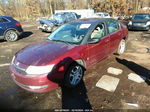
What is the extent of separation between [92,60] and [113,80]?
2.63ft

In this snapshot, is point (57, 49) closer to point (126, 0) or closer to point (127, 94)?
point (127, 94)

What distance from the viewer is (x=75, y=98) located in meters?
3.18

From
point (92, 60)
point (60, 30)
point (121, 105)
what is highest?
point (60, 30)

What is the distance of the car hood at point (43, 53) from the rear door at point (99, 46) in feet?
2.39

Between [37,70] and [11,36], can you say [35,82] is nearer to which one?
[37,70]

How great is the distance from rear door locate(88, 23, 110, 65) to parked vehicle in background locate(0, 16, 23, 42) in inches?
262

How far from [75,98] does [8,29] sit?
746 cm

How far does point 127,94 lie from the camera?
10.8 ft

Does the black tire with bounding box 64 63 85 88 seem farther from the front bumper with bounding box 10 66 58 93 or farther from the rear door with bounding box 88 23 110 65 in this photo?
the rear door with bounding box 88 23 110 65

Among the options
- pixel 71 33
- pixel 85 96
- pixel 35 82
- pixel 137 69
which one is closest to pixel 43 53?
pixel 35 82

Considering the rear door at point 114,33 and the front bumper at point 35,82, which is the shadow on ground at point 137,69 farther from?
the front bumper at point 35,82

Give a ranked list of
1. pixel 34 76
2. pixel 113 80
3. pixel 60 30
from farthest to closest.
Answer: pixel 60 30, pixel 113 80, pixel 34 76

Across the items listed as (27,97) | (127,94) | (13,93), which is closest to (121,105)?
(127,94)

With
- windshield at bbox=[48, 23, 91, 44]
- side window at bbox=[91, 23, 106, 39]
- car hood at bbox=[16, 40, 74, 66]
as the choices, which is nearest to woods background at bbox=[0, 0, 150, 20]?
side window at bbox=[91, 23, 106, 39]
